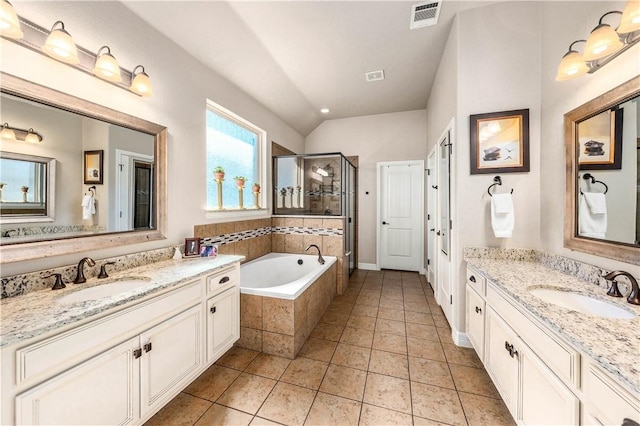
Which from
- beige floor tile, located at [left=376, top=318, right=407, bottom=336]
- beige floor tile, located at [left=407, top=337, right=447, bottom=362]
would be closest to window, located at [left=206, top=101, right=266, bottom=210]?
beige floor tile, located at [left=376, top=318, right=407, bottom=336]

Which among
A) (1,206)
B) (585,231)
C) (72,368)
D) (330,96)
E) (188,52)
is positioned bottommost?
(72,368)

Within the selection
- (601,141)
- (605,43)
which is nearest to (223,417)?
(601,141)

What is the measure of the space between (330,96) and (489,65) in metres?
2.13

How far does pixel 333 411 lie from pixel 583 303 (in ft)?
4.98

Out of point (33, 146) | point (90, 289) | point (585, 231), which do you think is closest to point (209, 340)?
point (90, 289)

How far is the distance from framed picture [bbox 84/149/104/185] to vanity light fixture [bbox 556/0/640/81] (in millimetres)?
2907

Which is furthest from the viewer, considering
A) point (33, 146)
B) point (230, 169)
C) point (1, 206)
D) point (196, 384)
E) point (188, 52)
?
point (230, 169)

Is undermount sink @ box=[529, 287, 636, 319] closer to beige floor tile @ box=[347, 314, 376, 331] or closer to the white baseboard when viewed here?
beige floor tile @ box=[347, 314, 376, 331]

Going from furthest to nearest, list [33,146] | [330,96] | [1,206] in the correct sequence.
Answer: [330,96] → [33,146] → [1,206]

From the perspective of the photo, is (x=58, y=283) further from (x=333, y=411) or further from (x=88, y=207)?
(x=333, y=411)

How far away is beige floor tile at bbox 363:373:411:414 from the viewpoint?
1.54 metres

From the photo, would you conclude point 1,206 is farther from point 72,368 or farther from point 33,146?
point 72,368

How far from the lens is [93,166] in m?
1.53

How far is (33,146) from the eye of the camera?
1290mm
